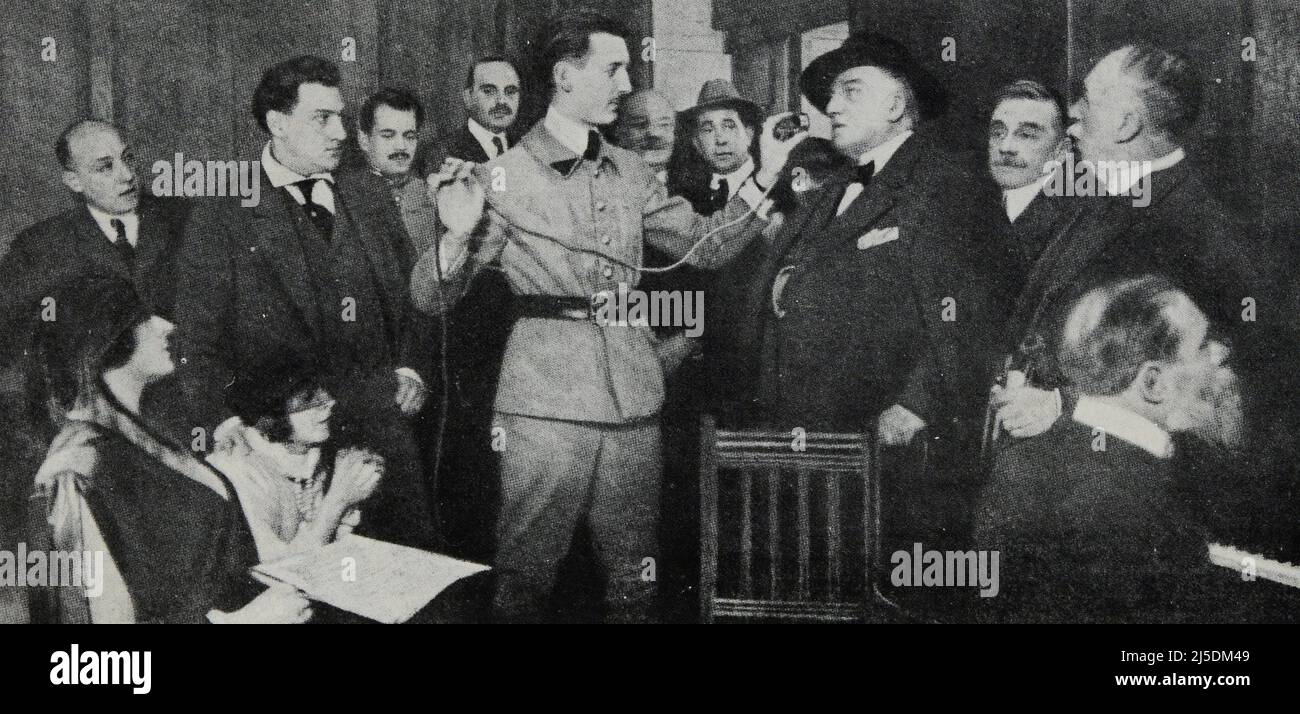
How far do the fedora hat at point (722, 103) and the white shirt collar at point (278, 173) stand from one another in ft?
4.46

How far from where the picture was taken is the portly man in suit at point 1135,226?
545 centimetres

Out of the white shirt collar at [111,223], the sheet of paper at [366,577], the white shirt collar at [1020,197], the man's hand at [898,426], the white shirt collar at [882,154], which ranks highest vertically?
the white shirt collar at [882,154]

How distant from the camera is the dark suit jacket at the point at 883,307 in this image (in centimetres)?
544

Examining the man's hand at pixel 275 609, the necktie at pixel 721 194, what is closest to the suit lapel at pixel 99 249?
the man's hand at pixel 275 609

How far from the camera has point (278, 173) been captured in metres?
5.46

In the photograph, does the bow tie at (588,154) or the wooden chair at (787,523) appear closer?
the wooden chair at (787,523)

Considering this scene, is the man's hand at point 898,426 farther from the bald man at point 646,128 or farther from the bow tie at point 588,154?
the bow tie at point 588,154

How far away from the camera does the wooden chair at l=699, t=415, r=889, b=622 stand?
5.34 m

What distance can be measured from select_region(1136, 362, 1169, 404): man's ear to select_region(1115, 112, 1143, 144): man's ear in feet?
2.71

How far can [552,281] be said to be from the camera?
5.44m

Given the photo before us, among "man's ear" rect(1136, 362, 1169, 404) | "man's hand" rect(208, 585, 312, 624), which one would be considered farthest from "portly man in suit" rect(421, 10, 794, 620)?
"man's ear" rect(1136, 362, 1169, 404)

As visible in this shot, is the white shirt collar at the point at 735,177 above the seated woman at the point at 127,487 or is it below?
above
